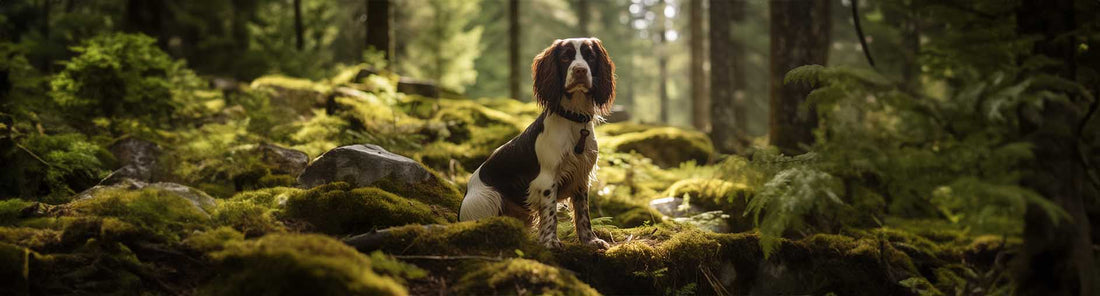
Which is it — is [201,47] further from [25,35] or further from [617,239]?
[617,239]

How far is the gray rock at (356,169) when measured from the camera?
6320 mm

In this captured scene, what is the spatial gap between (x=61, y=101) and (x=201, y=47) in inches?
430

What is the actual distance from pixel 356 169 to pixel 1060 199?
212 inches

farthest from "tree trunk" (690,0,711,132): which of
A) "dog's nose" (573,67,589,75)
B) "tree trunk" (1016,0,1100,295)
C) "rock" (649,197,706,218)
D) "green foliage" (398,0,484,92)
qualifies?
"tree trunk" (1016,0,1100,295)

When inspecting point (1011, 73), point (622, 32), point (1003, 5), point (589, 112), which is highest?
point (1003, 5)

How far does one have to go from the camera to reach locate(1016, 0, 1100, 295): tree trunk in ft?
13.0

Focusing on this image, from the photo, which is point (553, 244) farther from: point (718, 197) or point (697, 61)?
point (697, 61)

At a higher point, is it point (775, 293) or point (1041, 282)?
point (1041, 282)

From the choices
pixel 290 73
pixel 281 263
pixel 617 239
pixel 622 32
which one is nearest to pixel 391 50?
pixel 290 73

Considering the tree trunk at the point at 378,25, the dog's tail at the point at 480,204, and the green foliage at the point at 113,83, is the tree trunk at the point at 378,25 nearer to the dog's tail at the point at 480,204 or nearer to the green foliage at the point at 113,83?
the green foliage at the point at 113,83

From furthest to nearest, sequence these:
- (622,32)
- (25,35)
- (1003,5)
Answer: (622,32), (25,35), (1003,5)

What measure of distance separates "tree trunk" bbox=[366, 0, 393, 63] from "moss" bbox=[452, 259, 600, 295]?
11.0 m

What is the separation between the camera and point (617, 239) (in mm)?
6016

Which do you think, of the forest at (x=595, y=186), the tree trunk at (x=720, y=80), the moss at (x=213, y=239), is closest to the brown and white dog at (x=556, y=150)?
the forest at (x=595, y=186)
